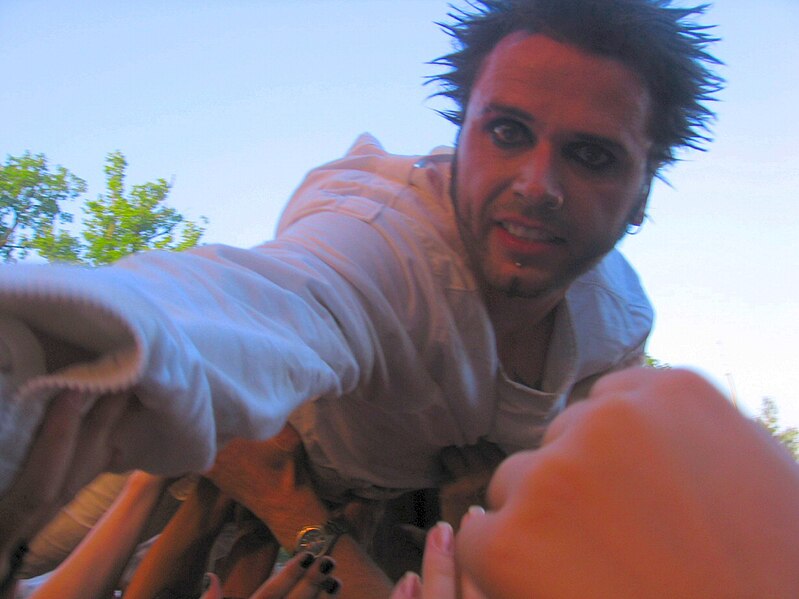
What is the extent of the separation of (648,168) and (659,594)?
72 cm

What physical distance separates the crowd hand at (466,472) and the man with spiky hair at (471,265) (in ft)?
0.05

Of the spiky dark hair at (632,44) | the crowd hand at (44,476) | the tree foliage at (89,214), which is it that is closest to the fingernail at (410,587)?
the crowd hand at (44,476)

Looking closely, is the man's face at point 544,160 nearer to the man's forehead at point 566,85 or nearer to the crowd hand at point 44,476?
the man's forehead at point 566,85

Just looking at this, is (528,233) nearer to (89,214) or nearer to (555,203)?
(555,203)

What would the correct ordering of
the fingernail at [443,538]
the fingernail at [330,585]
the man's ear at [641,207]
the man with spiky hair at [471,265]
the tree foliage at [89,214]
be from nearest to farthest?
the fingernail at [443,538], the man with spiky hair at [471,265], the fingernail at [330,585], the man's ear at [641,207], the tree foliage at [89,214]

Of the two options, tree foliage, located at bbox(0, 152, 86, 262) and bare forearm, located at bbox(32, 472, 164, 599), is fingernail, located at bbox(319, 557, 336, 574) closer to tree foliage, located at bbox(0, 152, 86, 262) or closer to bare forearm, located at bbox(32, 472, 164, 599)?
bare forearm, located at bbox(32, 472, 164, 599)

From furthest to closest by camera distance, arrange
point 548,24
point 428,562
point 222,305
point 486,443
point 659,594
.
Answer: point 486,443
point 548,24
point 222,305
point 428,562
point 659,594

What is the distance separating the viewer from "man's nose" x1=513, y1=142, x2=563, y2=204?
2.27ft

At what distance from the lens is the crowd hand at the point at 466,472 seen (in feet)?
2.77

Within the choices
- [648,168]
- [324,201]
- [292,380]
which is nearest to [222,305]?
[292,380]

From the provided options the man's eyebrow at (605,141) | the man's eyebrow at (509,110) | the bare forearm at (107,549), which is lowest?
the bare forearm at (107,549)

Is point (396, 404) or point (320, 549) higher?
point (396, 404)

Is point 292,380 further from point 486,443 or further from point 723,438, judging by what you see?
point 486,443

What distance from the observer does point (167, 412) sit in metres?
0.30
